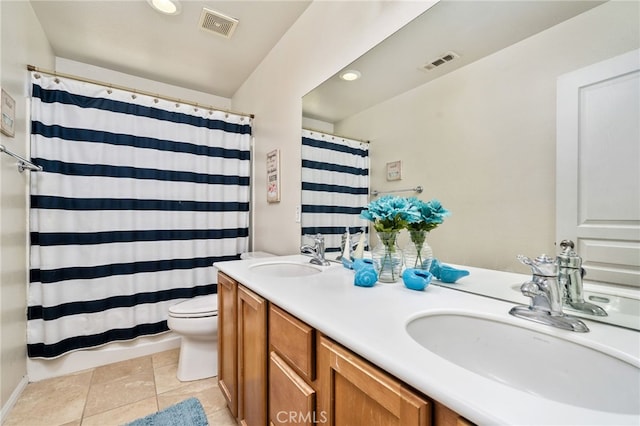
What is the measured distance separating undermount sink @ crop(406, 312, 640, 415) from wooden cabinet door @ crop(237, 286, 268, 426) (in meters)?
0.56

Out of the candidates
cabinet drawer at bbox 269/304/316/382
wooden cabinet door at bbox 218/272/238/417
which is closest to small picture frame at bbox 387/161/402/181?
cabinet drawer at bbox 269/304/316/382

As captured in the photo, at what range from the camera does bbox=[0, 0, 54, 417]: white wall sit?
1.38 meters

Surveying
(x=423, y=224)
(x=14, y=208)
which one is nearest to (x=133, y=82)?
(x=14, y=208)

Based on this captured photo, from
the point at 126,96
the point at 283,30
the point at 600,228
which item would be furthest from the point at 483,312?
the point at 126,96

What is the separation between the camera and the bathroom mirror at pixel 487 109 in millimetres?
747

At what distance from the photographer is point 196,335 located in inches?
66.6

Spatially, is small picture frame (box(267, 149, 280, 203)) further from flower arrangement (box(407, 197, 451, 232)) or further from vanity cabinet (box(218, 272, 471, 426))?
flower arrangement (box(407, 197, 451, 232))

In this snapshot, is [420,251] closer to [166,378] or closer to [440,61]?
[440,61]

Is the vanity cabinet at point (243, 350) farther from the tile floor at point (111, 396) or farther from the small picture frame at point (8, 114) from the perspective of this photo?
the small picture frame at point (8, 114)

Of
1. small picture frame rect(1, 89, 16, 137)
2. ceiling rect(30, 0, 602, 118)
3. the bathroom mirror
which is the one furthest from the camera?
small picture frame rect(1, 89, 16, 137)

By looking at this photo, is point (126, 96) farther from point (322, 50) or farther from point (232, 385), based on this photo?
point (232, 385)

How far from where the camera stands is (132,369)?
186 cm

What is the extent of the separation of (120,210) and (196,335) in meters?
1.07

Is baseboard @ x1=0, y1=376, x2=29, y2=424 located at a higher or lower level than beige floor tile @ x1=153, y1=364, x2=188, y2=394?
higher
